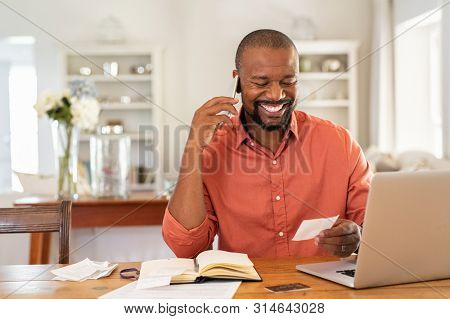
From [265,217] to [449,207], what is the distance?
60 centimetres

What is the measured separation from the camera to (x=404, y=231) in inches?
56.6

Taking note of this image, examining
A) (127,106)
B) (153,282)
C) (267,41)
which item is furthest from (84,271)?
(127,106)

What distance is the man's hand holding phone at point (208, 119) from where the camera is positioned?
1836mm

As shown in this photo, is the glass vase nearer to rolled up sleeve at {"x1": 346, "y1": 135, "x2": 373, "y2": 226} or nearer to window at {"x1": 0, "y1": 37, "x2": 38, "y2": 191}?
rolled up sleeve at {"x1": 346, "y1": 135, "x2": 373, "y2": 226}

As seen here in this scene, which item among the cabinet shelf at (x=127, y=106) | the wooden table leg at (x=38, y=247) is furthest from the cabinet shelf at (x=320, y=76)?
the wooden table leg at (x=38, y=247)

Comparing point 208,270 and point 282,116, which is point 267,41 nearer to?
point 282,116

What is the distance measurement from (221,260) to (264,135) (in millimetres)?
566

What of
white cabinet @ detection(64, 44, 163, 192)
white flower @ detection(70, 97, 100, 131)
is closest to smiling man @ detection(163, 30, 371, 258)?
white flower @ detection(70, 97, 100, 131)

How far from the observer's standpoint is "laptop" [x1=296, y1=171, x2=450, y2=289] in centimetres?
140

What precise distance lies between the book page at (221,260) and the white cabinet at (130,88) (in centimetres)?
516

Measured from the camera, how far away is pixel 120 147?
11.0 ft

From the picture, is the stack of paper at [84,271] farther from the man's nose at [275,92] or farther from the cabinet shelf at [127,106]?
the cabinet shelf at [127,106]
